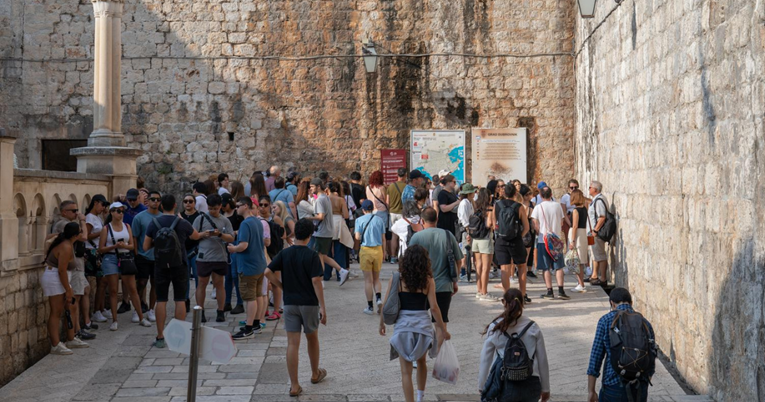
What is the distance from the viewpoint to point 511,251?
403 inches

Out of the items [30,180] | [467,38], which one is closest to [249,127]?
[467,38]

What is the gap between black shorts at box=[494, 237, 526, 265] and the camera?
10219mm

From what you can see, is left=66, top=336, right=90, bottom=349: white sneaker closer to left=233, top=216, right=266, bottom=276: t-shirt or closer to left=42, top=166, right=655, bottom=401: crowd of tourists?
left=42, top=166, right=655, bottom=401: crowd of tourists

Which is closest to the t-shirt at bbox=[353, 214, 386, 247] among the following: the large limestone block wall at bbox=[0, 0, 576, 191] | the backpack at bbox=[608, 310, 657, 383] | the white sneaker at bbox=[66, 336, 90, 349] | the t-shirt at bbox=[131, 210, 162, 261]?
the t-shirt at bbox=[131, 210, 162, 261]

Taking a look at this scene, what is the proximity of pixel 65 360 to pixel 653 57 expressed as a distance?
6.61 metres

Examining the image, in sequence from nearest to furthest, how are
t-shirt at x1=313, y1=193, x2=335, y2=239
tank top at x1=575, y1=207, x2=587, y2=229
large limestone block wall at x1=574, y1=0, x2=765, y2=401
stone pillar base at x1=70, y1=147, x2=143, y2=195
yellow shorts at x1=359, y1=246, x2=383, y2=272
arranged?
large limestone block wall at x1=574, y1=0, x2=765, y2=401 < yellow shorts at x1=359, y1=246, x2=383, y2=272 < t-shirt at x1=313, y1=193, x2=335, y2=239 < stone pillar base at x1=70, y1=147, x2=143, y2=195 < tank top at x1=575, y1=207, x2=587, y2=229

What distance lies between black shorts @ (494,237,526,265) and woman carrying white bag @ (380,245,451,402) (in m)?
4.00

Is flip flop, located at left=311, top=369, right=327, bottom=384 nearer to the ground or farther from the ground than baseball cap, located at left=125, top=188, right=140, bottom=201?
nearer to the ground

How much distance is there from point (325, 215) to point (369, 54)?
20.3 ft

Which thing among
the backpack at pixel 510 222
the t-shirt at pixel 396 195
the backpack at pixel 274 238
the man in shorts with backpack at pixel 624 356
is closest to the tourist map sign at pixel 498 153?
the t-shirt at pixel 396 195

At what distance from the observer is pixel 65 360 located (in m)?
8.05

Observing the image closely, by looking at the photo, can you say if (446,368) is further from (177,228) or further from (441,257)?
(177,228)

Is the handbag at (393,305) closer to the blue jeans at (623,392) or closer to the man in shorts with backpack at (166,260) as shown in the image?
the blue jeans at (623,392)

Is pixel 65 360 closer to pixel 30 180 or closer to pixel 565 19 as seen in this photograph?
pixel 30 180
